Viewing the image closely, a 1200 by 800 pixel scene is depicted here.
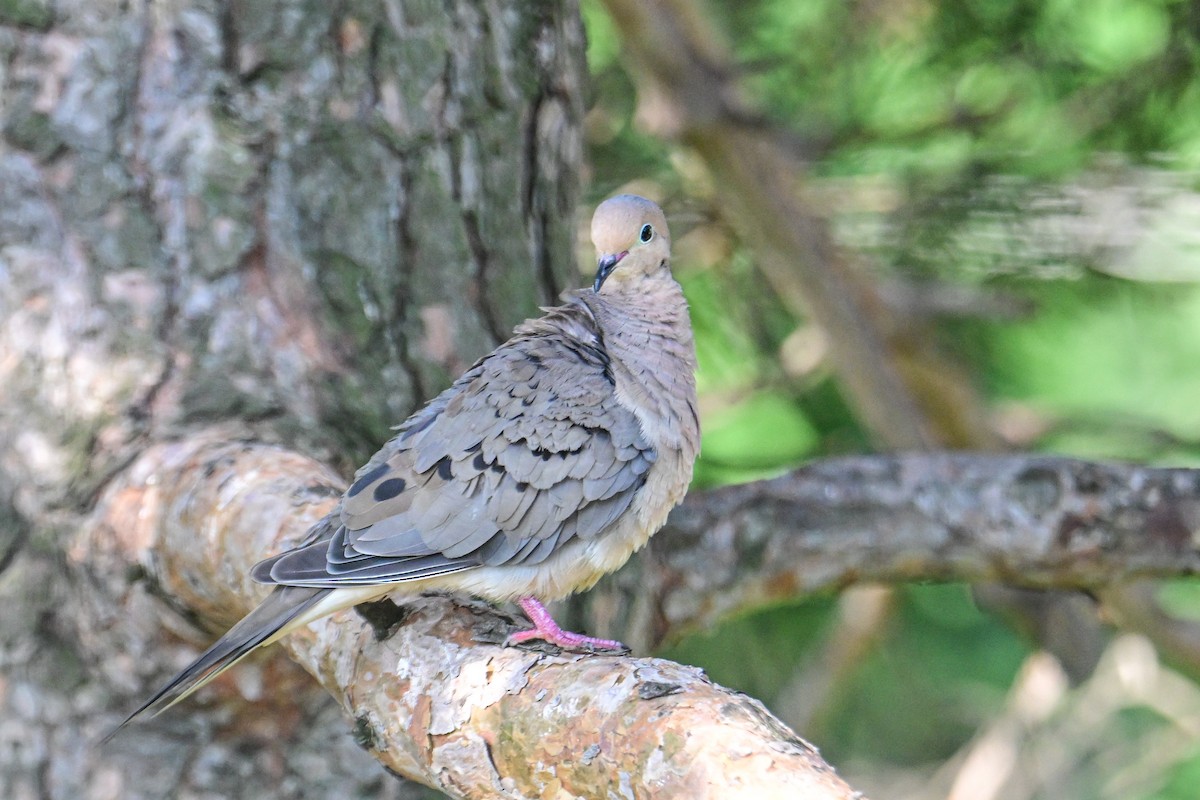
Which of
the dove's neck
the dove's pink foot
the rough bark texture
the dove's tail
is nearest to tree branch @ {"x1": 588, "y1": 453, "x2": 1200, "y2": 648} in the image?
the dove's neck

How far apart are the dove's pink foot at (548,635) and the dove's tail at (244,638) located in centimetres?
31

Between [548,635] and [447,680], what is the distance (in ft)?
0.90

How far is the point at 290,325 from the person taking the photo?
94.3 inches

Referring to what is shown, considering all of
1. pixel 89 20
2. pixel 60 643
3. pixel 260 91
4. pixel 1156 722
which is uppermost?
pixel 89 20

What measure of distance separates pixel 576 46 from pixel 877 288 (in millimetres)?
1247

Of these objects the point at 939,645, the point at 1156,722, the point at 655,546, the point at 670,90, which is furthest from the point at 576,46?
the point at 1156,722

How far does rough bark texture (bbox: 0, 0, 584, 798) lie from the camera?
7.40ft

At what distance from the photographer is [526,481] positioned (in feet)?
7.03

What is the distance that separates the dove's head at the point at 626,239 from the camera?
2438mm

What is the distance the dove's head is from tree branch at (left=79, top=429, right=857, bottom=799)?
Result: 69 centimetres

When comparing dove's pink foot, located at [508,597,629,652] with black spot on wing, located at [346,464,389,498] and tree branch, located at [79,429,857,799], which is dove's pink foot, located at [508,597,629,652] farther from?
black spot on wing, located at [346,464,389,498]

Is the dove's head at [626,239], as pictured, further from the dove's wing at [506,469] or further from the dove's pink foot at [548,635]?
the dove's pink foot at [548,635]

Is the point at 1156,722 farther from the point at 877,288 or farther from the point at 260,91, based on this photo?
the point at 260,91

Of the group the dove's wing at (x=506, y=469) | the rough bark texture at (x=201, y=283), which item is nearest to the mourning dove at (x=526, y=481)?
the dove's wing at (x=506, y=469)
